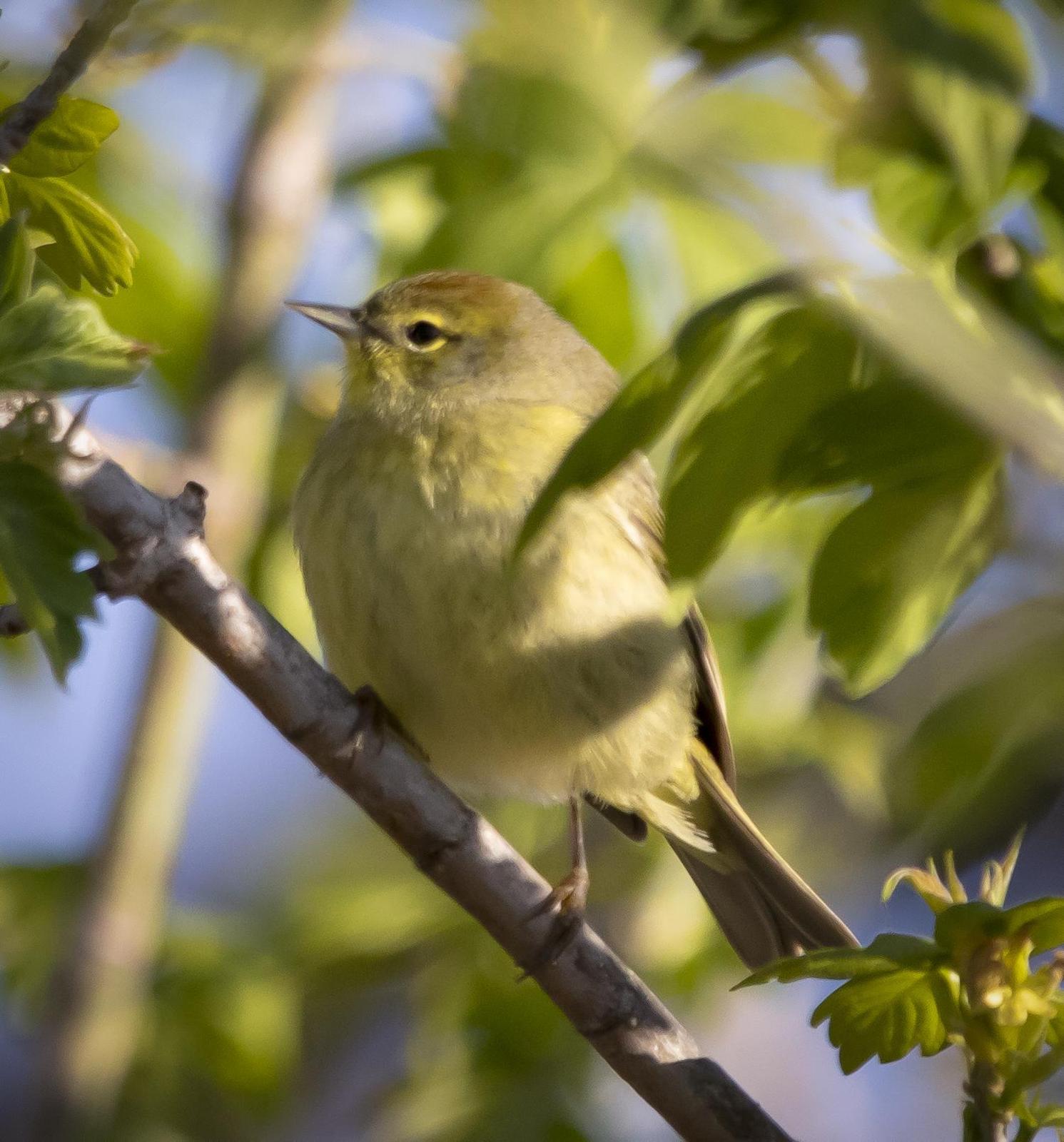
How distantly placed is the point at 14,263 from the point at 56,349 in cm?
10

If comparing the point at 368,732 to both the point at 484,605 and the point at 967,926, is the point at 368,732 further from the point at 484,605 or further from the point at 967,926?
the point at 967,926

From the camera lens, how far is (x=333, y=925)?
401cm

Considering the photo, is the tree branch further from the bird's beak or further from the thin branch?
the bird's beak

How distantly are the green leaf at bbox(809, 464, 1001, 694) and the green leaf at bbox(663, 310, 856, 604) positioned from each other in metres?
0.16

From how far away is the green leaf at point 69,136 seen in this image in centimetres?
186

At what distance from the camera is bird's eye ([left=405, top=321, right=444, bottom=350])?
4250 millimetres

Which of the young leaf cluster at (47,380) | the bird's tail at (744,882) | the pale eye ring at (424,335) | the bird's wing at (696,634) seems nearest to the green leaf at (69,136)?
the young leaf cluster at (47,380)

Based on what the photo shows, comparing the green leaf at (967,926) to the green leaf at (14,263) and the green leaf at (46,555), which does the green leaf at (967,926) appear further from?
the green leaf at (14,263)

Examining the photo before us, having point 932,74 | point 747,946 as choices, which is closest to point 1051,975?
point 932,74

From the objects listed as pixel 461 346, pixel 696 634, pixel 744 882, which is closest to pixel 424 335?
pixel 461 346

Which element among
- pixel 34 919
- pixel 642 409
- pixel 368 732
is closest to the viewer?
pixel 642 409

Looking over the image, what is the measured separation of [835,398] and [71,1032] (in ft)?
10.5

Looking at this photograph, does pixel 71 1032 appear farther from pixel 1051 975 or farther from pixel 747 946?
pixel 1051 975

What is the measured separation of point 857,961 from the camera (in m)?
1.87
